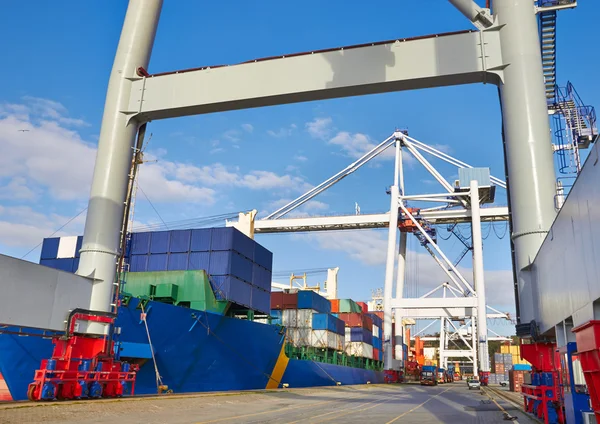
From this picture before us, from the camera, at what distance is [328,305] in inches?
1500

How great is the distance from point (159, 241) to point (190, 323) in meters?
5.40

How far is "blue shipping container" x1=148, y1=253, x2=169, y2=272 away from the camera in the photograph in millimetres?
23172

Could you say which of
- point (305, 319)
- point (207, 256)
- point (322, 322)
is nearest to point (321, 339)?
point (322, 322)

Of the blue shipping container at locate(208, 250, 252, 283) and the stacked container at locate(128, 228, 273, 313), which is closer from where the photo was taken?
the blue shipping container at locate(208, 250, 252, 283)

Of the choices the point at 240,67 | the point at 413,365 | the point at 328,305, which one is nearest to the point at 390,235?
the point at 328,305

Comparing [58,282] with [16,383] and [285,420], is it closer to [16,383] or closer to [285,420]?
[16,383]

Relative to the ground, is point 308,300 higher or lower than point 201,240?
lower

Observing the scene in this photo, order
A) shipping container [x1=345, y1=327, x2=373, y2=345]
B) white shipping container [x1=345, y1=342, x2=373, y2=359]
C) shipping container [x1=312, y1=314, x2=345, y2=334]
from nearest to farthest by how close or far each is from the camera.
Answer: shipping container [x1=312, y1=314, x2=345, y2=334], white shipping container [x1=345, y1=342, x2=373, y2=359], shipping container [x1=345, y1=327, x2=373, y2=345]

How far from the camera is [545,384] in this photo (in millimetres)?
10180

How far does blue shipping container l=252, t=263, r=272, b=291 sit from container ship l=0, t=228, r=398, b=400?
0.05 m

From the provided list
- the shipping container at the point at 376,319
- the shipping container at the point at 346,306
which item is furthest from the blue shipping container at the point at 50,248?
the shipping container at the point at 376,319

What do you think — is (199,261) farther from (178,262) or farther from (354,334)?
(354,334)

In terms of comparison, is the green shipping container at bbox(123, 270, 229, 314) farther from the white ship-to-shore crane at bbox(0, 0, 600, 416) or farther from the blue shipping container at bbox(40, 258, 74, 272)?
the white ship-to-shore crane at bbox(0, 0, 600, 416)

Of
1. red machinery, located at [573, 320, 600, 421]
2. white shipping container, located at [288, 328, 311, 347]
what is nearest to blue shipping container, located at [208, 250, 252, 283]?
white shipping container, located at [288, 328, 311, 347]
